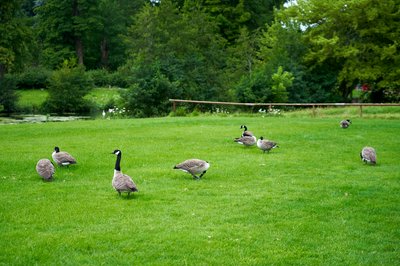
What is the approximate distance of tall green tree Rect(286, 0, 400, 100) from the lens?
4175 centimetres

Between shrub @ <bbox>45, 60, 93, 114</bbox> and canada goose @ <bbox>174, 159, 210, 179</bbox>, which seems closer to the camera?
canada goose @ <bbox>174, 159, 210, 179</bbox>

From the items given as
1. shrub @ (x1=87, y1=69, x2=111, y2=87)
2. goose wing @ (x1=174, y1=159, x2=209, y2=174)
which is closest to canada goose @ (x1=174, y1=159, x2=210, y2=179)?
goose wing @ (x1=174, y1=159, x2=209, y2=174)

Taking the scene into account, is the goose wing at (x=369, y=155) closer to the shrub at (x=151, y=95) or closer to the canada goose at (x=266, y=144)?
the canada goose at (x=266, y=144)

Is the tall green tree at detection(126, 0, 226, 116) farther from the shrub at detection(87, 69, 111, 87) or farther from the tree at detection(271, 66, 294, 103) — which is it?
the shrub at detection(87, 69, 111, 87)

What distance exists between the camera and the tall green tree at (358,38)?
41.8m

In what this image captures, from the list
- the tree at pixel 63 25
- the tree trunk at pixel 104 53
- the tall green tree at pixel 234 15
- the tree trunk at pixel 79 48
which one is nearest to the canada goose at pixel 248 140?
the tall green tree at pixel 234 15

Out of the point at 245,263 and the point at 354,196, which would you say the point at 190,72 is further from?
the point at 245,263

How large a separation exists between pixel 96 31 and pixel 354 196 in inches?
2938

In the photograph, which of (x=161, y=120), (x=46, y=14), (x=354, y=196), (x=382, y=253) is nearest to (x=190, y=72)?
(x=161, y=120)

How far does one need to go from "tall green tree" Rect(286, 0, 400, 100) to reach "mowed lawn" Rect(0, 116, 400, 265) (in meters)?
21.1

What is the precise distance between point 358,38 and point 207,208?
118 feet

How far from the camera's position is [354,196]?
13305 mm

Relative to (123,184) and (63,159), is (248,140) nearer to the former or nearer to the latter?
(63,159)

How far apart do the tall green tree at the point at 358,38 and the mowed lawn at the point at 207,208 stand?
21.1 meters
